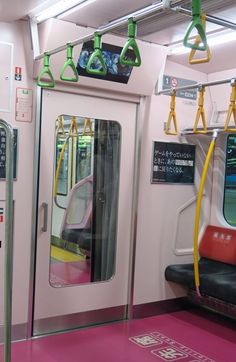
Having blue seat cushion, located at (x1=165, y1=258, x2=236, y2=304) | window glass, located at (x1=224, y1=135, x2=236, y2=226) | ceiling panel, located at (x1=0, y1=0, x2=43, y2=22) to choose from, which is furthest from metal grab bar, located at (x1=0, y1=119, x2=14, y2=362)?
window glass, located at (x1=224, y1=135, x2=236, y2=226)

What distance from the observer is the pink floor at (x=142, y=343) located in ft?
11.2

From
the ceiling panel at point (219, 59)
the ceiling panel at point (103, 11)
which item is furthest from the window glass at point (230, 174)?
the ceiling panel at point (103, 11)

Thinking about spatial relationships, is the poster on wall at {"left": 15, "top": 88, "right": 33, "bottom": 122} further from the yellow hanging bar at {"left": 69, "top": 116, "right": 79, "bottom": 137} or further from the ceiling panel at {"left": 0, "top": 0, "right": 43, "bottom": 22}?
the ceiling panel at {"left": 0, "top": 0, "right": 43, "bottom": 22}

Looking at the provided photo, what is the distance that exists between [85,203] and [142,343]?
128 centimetres

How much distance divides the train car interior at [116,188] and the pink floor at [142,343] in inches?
0.7

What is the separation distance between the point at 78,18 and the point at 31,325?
2.42 m

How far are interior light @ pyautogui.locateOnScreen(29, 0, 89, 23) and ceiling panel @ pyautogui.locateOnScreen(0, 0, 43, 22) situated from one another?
0.09 metres

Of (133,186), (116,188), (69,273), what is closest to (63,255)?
(69,273)

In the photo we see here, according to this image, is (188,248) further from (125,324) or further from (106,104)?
(106,104)

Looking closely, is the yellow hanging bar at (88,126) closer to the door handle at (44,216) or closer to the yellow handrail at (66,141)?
the yellow handrail at (66,141)

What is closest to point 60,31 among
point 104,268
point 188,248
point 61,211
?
point 61,211

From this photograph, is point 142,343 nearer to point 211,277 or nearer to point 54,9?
point 211,277

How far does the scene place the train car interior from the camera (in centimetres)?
344

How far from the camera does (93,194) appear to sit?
4.13m
